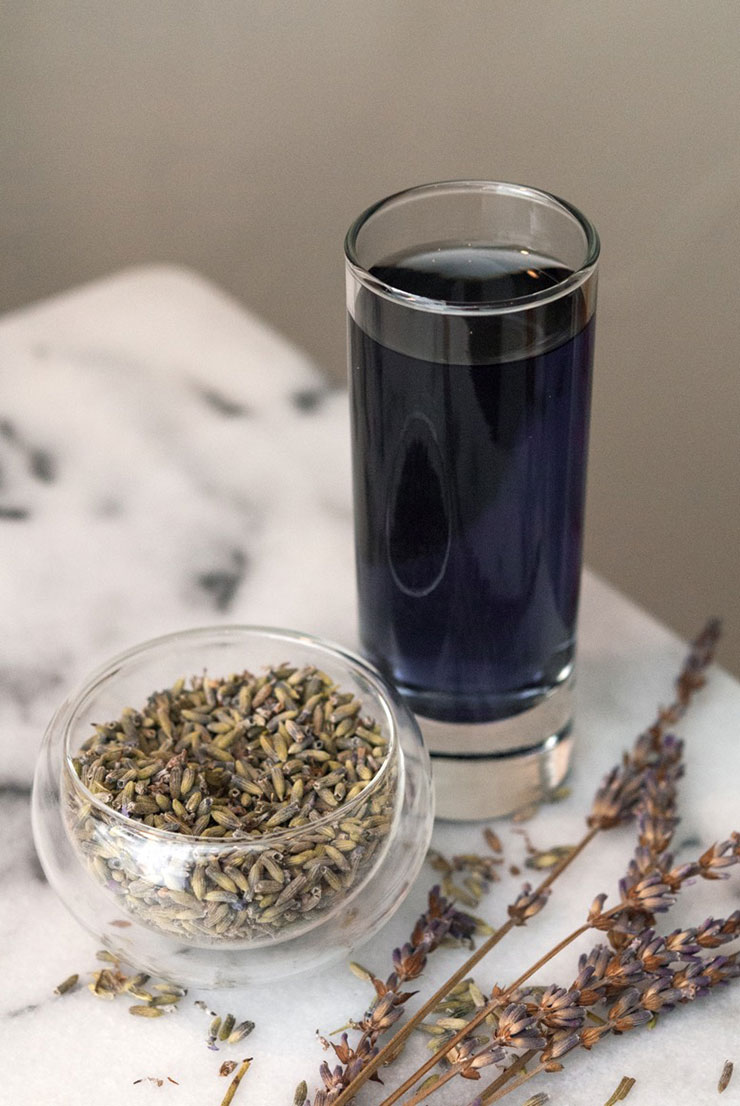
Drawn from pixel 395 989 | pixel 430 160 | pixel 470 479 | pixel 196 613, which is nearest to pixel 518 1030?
pixel 395 989

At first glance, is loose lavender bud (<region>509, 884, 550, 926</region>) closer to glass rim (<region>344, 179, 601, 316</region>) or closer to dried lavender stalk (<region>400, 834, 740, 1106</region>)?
dried lavender stalk (<region>400, 834, 740, 1106</region>)

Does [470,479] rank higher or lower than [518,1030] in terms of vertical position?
higher

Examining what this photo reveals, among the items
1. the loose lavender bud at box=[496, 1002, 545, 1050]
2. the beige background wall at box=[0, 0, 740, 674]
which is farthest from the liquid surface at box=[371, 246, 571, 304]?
the beige background wall at box=[0, 0, 740, 674]

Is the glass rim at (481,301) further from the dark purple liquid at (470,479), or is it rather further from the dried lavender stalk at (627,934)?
the dried lavender stalk at (627,934)

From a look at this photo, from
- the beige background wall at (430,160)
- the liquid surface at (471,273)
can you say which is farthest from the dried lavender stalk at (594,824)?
the beige background wall at (430,160)

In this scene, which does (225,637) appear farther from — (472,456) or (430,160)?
(430,160)
